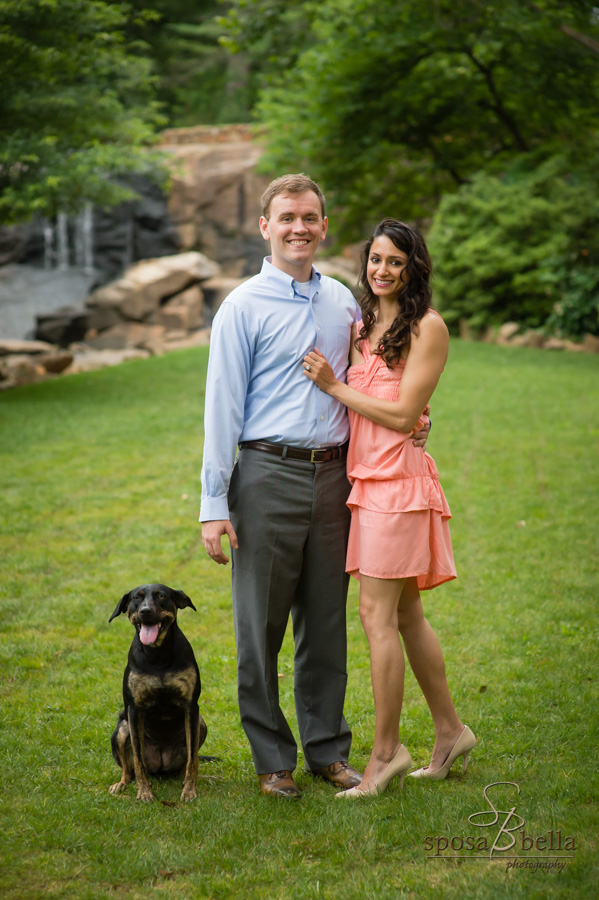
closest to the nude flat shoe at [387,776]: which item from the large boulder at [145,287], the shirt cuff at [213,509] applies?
the shirt cuff at [213,509]

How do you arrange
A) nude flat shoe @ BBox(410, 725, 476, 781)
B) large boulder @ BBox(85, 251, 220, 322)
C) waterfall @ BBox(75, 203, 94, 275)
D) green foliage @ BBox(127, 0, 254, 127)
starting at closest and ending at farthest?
nude flat shoe @ BBox(410, 725, 476, 781), large boulder @ BBox(85, 251, 220, 322), waterfall @ BBox(75, 203, 94, 275), green foliage @ BBox(127, 0, 254, 127)

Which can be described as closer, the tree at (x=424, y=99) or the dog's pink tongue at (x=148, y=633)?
the dog's pink tongue at (x=148, y=633)

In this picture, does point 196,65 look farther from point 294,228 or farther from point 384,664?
point 384,664

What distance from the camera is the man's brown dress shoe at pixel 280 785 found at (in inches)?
139

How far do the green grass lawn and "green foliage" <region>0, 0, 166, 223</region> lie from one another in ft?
21.3

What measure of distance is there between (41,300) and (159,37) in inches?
536

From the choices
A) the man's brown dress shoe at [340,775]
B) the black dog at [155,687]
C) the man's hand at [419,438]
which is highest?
the man's hand at [419,438]

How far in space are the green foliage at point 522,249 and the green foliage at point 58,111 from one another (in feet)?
26.6

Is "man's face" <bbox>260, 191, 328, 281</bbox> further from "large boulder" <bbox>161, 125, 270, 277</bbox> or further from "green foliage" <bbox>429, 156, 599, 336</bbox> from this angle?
"large boulder" <bbox>161, 125, 270, 277</bbox>

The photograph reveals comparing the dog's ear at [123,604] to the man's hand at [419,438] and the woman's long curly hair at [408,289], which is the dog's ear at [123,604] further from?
the woman's long curly hair at [408,289]

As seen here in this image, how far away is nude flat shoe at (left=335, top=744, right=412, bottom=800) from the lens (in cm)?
344

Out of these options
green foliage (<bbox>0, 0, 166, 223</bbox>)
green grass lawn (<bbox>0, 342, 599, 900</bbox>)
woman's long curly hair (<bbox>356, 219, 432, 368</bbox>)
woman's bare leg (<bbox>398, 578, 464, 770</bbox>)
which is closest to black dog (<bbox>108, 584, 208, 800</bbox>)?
green grass lawn (<bbox>0, 342, 599, 900</bbox>)

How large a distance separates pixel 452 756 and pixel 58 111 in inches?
554

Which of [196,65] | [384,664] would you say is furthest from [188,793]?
[196,65]
